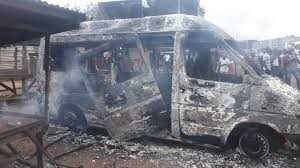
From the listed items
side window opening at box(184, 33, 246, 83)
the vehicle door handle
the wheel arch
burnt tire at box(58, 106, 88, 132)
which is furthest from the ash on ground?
side window opening at box(184, 33, 246, 83)

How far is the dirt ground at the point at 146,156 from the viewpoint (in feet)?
22.2

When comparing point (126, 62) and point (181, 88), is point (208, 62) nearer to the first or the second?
point (181, 88)

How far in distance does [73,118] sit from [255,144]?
4083mm

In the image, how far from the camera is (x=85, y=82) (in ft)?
27.2

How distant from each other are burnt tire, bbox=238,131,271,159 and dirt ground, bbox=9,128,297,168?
5.0 inches

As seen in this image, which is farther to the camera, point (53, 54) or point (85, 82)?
point (53, 54)

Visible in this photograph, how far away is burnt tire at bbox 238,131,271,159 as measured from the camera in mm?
6754

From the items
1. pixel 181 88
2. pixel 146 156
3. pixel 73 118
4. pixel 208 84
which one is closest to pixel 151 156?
pixel 146 156

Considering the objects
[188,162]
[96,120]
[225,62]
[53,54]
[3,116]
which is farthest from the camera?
[53,54]

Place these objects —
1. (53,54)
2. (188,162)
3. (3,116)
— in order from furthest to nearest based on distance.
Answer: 1. (53,54)
2. (188,162)
3. (3,116)

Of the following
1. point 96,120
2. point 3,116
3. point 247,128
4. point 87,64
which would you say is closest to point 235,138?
point 247,128

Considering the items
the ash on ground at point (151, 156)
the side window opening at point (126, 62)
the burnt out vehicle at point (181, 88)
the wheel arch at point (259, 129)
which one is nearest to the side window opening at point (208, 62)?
the burnt out vehicle at point (181, 88)

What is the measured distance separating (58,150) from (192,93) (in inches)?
112

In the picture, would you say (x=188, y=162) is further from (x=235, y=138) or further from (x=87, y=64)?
(x=87, y=64)
